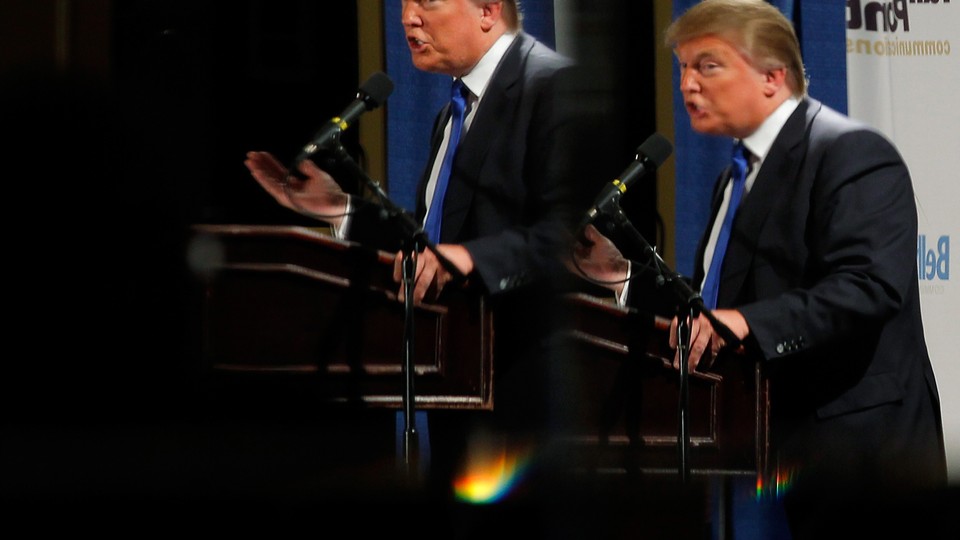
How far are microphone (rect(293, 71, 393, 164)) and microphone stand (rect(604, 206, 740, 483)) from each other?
12.3 inches

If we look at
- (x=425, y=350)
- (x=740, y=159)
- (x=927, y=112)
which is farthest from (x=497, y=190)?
(x=927, y=112)

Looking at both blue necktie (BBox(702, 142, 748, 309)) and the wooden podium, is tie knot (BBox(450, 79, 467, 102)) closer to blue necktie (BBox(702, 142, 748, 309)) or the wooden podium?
the wooden podium

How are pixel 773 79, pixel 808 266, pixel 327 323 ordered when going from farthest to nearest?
pixel 773 79
pixel 808 266
pixel 327 323

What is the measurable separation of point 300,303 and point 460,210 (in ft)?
0.85

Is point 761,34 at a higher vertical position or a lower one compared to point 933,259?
higher

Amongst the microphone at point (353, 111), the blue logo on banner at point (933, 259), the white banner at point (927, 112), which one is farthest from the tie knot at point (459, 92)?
the blue logo on banner at point (933, 259)

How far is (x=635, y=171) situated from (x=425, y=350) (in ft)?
1.20

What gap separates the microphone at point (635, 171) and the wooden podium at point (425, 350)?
0.12m

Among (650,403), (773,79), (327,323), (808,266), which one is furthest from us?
(773,79)

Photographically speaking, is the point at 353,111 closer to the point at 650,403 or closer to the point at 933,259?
the point at 650,403

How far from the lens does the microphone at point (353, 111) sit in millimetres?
1382

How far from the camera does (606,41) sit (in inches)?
49.8

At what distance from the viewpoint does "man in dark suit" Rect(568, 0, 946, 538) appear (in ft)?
5.13

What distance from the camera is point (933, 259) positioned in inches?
65.9
